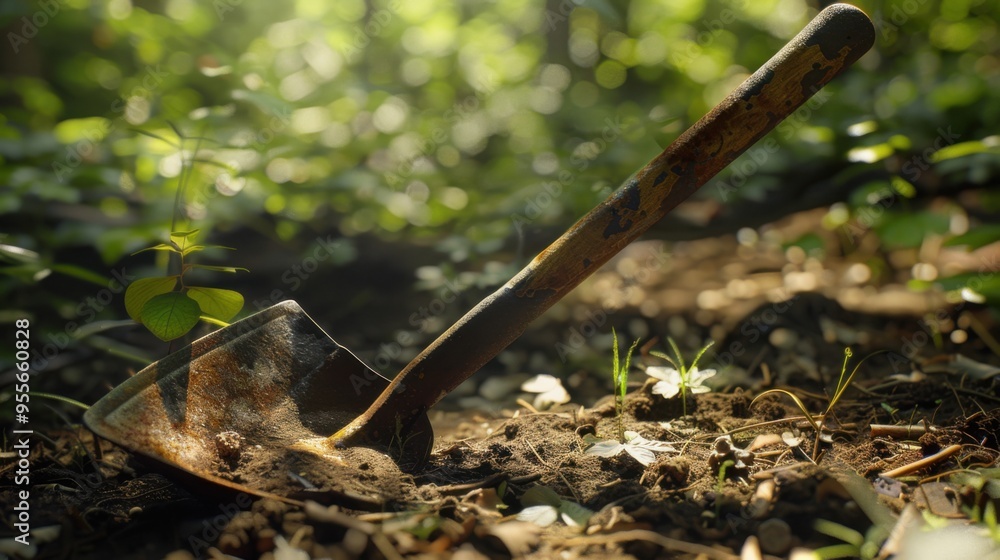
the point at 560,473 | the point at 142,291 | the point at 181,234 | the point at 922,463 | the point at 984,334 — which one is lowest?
the point at 984,334

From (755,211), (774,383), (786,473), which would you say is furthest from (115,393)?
(755,211)

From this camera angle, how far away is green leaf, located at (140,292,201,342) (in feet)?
5.44

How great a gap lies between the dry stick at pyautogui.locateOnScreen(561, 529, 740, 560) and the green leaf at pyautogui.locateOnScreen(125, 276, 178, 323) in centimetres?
120

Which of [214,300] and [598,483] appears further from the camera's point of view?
[214,300]

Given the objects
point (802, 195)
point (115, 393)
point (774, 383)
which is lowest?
point (774, 383)

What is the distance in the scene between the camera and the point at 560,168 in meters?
3.30

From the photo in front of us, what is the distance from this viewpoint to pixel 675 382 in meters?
1.83

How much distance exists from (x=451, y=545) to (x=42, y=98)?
473 centimetres

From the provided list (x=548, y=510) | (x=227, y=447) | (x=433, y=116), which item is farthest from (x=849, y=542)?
(x=433, y=116)

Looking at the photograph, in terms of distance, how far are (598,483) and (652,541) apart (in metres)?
0.30

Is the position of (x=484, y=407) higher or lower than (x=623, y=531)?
lower

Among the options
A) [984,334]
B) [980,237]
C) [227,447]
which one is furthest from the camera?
[984,334]

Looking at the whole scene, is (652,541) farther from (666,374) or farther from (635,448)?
(666,374)

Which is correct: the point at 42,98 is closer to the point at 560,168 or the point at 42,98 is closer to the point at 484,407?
the point at 560,168
